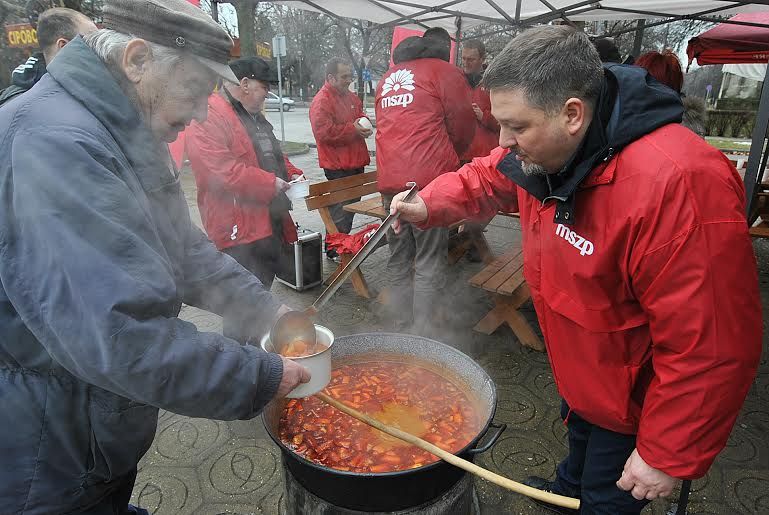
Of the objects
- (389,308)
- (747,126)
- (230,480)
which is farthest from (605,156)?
(747,126)

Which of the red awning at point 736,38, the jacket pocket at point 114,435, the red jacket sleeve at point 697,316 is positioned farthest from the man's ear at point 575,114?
the red awning at point 736,38

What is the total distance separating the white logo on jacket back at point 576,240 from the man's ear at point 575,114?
1.18ft

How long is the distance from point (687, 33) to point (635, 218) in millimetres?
31810

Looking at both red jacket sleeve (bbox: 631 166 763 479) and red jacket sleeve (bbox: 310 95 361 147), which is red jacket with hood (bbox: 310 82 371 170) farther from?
red jacket sleeve (bbox: 631 166 763 479)

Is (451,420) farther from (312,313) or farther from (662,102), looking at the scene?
(662,102)

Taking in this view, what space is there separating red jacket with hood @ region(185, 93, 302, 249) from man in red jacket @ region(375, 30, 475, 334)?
124 cm

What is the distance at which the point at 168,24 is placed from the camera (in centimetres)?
146

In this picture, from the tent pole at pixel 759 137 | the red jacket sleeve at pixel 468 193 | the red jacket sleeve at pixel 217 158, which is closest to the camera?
the red jacket sleeve at pixel 468 193

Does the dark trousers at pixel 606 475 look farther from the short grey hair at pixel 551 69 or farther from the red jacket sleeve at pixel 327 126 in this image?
the red jacket sleeve at pixel 327 126

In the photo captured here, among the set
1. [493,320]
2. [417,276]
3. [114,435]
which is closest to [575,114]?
[114,435]

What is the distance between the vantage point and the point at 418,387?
274 centimetres

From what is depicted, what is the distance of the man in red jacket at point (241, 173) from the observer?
145 inches

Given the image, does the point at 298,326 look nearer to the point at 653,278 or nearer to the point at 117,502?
the point at 117,502

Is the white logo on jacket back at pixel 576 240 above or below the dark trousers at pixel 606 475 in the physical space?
above
